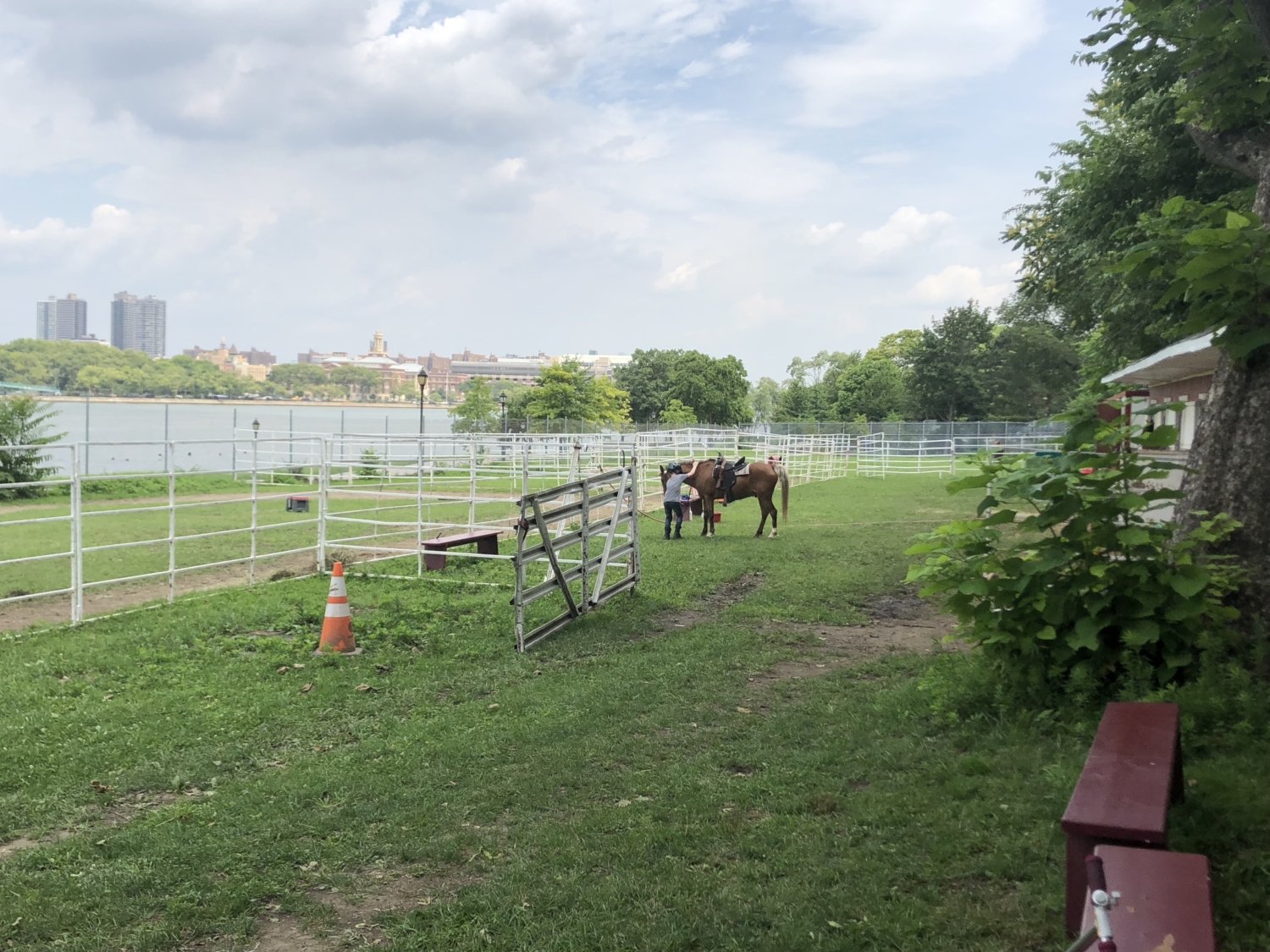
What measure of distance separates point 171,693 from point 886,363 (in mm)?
87441

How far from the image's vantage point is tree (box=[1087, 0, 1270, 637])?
183 inches

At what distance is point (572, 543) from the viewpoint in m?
10.1

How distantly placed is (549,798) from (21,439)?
27.6m

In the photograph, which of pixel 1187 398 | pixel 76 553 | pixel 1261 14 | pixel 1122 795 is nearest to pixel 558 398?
pixel 1187 398

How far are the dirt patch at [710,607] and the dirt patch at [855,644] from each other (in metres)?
0.84

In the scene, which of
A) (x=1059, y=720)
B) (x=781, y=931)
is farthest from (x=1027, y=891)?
(x=1059, y=720)

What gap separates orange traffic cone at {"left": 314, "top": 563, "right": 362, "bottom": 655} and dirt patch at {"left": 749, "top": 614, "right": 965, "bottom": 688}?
140 inches

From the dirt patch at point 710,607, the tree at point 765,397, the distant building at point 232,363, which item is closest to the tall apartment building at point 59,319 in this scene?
the distant building at point 232,363

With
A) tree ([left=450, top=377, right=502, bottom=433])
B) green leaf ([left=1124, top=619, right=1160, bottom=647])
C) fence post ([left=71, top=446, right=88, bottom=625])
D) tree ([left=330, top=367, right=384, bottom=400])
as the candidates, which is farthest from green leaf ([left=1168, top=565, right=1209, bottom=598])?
tree ([left=330, top=367, right=384, bottom=400])

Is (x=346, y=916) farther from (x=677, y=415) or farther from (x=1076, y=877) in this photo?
(x=677, y=415)

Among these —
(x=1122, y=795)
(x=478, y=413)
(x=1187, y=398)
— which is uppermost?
(x=478, y=413)

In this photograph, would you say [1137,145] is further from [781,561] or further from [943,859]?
[943,859]

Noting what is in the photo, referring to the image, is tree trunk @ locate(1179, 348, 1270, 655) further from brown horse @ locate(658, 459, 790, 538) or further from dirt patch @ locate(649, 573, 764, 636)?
brown horse @ locate(658, 459, 790, 538)

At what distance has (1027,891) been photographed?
3.32 m
